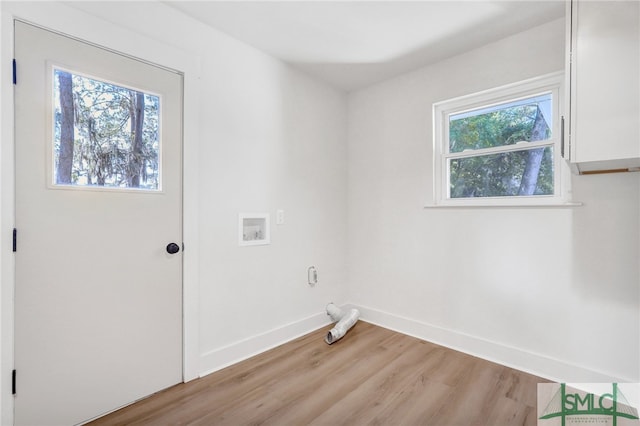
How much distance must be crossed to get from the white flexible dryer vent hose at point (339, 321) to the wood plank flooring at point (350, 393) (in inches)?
5.8

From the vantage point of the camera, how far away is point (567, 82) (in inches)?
65.6

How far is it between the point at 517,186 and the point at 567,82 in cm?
90

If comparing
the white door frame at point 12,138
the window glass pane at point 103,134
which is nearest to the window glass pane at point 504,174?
the white door frame at point 12,138

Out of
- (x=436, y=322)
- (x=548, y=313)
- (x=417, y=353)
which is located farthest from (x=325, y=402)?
(x=548, y=313)

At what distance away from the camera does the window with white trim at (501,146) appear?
2.23 m

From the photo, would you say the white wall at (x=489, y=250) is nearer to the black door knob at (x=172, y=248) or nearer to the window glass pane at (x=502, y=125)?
the window glass pane at (x=502, y=125)

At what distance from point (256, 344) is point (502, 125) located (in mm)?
2691

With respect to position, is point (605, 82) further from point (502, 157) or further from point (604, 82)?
point (502, 157)

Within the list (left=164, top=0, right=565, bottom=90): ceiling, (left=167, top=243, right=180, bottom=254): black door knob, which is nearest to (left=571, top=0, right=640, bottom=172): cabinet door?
(left=164, top=0, right=565, bottom=90): ceiling

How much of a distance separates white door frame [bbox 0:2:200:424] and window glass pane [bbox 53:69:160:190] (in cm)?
18

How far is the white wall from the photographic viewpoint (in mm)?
1953

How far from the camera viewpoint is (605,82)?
154 centimetres

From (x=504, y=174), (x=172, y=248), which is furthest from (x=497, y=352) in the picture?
(x=172, y=248)

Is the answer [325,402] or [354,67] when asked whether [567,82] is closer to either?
[354,67]
